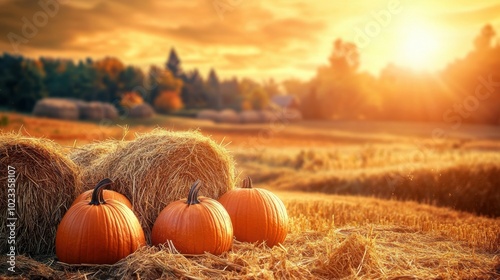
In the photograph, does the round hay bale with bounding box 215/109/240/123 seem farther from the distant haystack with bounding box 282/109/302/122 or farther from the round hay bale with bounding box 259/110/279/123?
the distant haystack with bounding box 282/109/302/122

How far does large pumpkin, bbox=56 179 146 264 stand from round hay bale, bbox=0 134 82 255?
65cm

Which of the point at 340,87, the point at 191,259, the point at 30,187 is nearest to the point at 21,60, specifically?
the point at 30,187

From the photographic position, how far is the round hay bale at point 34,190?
5512 mm

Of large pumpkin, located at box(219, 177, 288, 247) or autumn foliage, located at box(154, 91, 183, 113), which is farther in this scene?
autumn foliage, located at box(154, 91, 183, 113)

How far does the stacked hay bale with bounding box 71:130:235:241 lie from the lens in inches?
236

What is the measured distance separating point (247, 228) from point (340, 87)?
40.6 meters

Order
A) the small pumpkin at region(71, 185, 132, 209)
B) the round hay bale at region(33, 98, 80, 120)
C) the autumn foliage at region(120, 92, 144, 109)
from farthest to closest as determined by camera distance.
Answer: the autumn foliage at region(120, 92, 144, 109), the round hay bale at region(33, 98, 80, 120), the small pumpkin at region(71, 185, 132, 209)

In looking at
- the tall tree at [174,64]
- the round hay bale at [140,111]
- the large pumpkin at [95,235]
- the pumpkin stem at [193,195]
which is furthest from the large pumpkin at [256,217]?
the tall tree at [174,64]

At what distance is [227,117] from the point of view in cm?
4175

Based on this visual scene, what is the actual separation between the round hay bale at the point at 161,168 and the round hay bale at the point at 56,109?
16.5 metres

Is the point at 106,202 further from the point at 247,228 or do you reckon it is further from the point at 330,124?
the point at 330,124

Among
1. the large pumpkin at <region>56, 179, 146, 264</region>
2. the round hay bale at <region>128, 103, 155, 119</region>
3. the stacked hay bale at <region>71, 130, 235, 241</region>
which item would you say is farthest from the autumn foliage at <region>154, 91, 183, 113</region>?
the large pumpkin at <region>56, 179, 146, 264</region>

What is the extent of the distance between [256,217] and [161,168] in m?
1.29

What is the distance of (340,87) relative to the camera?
45312mm
